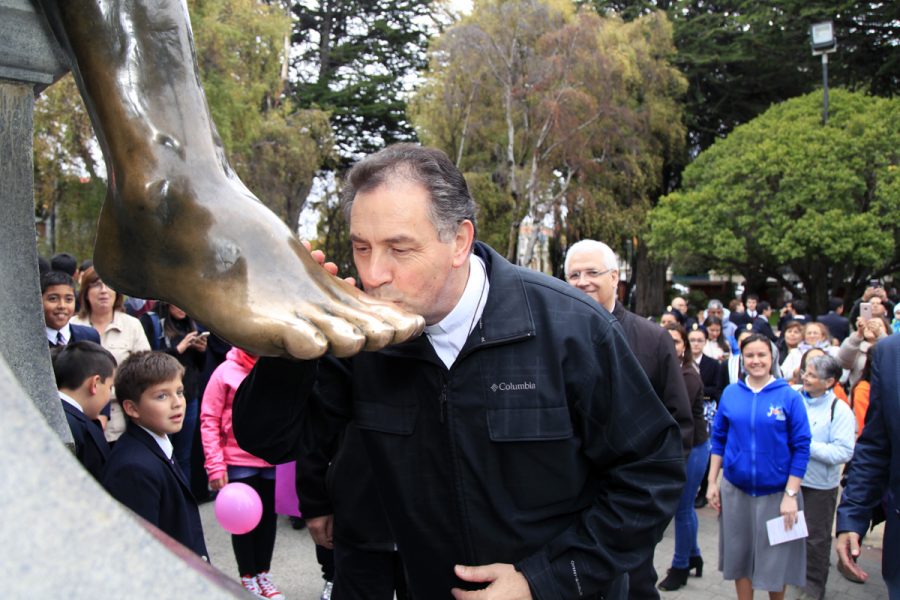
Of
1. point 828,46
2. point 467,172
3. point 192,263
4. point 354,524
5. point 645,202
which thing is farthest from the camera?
point 645,202

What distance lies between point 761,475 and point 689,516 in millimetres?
733

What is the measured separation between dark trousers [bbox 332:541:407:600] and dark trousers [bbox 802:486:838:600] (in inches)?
98.5

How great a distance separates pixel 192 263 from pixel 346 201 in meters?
0.49

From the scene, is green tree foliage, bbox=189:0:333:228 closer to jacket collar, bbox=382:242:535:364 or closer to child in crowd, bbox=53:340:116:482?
child in crowd, bbox=53:340:116:482

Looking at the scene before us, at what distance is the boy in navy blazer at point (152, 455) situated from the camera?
8.23ft

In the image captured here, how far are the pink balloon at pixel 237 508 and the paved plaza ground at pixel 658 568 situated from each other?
2.61 ft

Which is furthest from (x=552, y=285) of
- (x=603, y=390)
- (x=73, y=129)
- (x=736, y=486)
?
(x=73, y=129)

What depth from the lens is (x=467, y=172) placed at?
66.9ft

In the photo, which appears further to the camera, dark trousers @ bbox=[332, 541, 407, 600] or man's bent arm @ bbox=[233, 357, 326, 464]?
dark trousers @ bbox=[332, 541, 407, 600]

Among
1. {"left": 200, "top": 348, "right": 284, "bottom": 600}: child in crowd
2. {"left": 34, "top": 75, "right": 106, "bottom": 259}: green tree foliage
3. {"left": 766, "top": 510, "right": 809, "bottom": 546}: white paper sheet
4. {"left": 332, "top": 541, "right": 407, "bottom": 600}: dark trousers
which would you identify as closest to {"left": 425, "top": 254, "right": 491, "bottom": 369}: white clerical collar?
{"left": 332, "top": 541, "right": 407, "bottom": 600}: dark trousers

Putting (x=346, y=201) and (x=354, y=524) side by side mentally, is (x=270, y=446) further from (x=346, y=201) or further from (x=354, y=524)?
(x=354, y=524)

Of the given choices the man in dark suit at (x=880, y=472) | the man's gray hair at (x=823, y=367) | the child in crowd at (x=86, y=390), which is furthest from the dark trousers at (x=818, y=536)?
the child in crowd at (x=86, y=390)

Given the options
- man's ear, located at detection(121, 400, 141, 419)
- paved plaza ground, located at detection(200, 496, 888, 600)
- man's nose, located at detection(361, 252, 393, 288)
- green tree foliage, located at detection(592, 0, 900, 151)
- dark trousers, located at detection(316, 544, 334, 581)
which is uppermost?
green tree foliage, located at detection(592, 0, 900, 151)

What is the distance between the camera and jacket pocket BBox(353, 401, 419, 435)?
172cm
